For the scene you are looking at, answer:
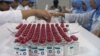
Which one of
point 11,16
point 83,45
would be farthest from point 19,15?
point 83,45

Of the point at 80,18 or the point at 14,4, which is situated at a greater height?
the point at 80,18

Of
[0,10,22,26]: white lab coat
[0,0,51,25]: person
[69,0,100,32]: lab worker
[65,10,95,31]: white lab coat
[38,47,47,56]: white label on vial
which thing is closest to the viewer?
[38,47,47,56]: white label on vial

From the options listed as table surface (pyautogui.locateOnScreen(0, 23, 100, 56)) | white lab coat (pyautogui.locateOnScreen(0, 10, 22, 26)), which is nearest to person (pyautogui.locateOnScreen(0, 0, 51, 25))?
white lab coat (pyautogui.locateOnScreen(0, 10, 22, 26))

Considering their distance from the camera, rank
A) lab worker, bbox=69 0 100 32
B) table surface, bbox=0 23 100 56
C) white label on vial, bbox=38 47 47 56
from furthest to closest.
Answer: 1. lab worker, bbox=69 0 100 32
2. table surface, bbox=0 23 100 56
3. white label on vial, bbox=38 47 47 56

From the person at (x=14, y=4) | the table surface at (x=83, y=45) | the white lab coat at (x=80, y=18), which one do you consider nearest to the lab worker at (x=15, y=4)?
the person at (x=14, y=4)

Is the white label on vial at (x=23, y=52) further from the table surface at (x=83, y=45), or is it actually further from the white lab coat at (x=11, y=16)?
the white lab coat at (x=11, y=16)

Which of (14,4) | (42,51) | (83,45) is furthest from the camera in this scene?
(14,4)

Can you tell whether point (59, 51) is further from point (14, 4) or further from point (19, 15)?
point (14, 4)

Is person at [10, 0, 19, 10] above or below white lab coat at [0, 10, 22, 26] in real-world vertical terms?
below

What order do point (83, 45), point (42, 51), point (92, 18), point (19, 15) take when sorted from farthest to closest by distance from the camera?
1. point (92, 18)
2. point (19, 15)
3. point (83, 45)
4. point (42, 51)

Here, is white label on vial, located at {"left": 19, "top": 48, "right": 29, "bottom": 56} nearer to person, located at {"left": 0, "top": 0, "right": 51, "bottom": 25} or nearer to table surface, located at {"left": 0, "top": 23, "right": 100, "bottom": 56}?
table surface, located at {"left": 0, "top": 23, "right": 100, "bottom": 56}

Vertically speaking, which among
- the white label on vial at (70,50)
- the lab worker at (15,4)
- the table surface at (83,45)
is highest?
the white label on vial at (70,50)

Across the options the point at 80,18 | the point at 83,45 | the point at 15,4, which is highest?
the point at 83,45

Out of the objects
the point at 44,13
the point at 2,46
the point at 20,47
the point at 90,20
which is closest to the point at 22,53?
the point at 20,47
